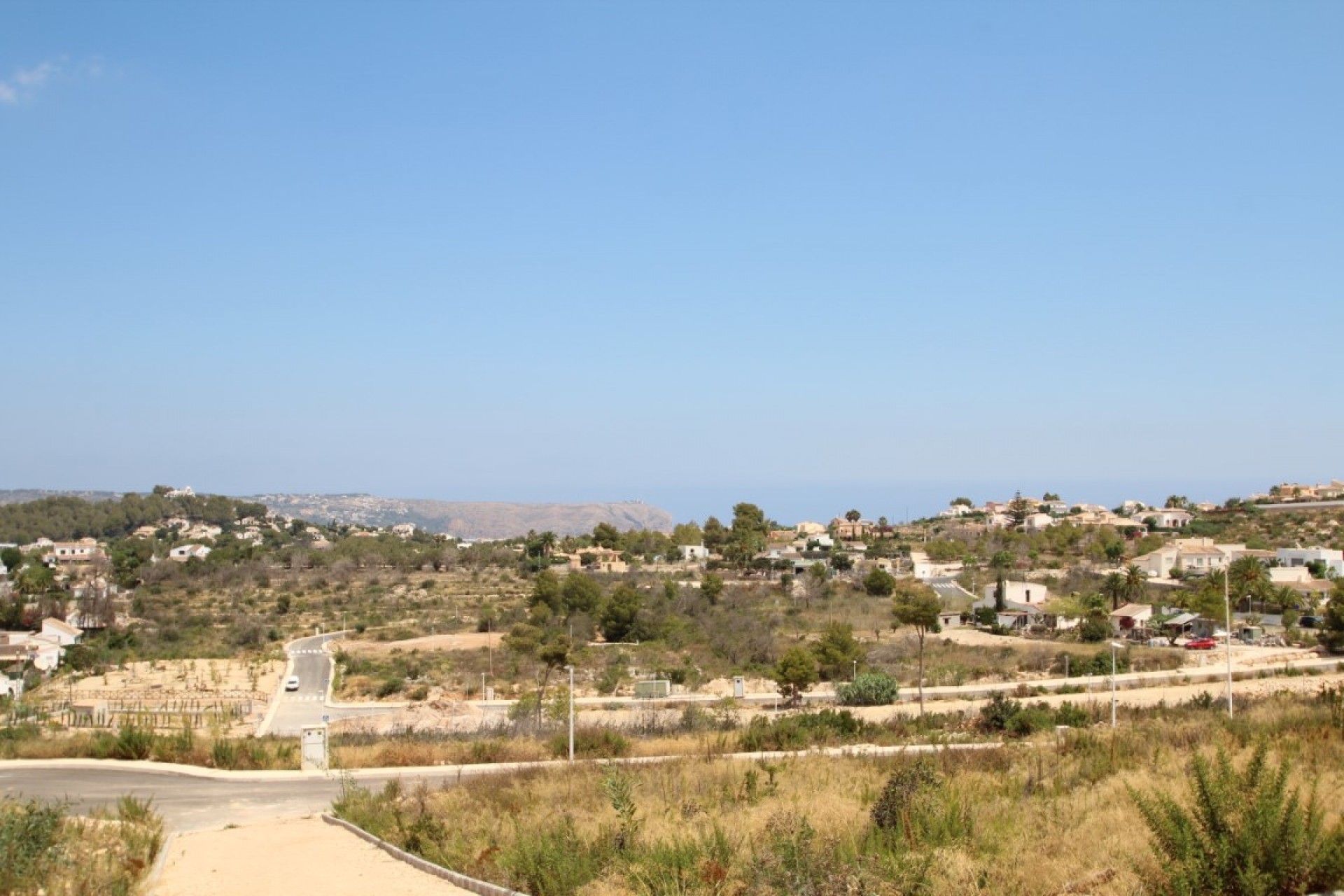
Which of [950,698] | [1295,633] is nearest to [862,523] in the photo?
[1295,633]

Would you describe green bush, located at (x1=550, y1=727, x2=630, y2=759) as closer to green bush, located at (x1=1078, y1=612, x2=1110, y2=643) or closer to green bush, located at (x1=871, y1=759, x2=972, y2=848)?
green bush, located at (x1=871, y1=759, x2=972, y2=848)

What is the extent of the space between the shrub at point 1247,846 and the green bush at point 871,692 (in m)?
23.0

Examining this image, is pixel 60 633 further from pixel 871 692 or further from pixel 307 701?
pixel 871 692

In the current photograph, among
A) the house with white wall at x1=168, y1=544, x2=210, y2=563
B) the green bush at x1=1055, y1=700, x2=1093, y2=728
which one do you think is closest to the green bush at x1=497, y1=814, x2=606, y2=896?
the green bush at x1=1055, y1=700, x2=1093, y2=728

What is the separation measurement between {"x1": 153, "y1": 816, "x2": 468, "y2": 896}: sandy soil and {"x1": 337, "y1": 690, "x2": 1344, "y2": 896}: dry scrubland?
15.9 inches

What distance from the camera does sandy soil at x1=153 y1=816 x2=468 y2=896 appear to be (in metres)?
9.71

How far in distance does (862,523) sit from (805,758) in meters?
99.8

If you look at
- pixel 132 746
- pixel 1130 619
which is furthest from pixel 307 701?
pixel 1130 619

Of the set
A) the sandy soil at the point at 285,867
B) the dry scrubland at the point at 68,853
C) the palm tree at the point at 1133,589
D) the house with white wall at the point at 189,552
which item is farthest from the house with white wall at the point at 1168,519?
the dry scrubland at the point at 68,853

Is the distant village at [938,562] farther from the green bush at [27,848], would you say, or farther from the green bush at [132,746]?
the green bush at [27,848]

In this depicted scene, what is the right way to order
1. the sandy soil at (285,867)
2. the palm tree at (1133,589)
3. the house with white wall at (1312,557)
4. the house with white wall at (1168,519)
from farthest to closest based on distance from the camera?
the house with white wall at (1168,519) < the house with white wall at (1312,557) < the palm tree at (1133,589) < the sandy soil at (285,867)

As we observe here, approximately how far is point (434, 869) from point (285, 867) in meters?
1.86

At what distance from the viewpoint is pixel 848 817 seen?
10.4 m

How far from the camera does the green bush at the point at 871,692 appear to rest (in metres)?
29.7
